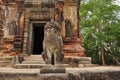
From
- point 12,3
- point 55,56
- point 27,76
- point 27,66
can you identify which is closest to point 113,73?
point 55,56

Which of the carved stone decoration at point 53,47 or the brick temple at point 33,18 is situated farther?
the brick temple at point 33,18

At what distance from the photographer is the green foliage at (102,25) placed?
26406 millimetres

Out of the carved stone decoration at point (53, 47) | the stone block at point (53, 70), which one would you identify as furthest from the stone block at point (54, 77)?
the carved stone decoration at point (53, 47)

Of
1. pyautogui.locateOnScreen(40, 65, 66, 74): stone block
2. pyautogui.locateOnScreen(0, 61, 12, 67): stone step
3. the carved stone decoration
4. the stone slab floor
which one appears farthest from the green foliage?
pyautogui.locateOnScreen(40, 65, 66, 74): stone block

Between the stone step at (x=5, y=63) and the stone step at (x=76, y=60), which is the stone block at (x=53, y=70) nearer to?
the stone step at (x=76, y=60)

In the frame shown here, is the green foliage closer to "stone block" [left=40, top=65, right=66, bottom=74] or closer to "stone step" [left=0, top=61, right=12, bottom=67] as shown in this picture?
"stone step" [left=0, top=61, right=12, bottom=67]

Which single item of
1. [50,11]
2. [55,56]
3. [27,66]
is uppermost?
[50,11]

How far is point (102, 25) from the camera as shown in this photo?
1085 inches

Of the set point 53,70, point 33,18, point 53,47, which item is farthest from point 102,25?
point 53,70

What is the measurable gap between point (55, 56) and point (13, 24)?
7.66 meters

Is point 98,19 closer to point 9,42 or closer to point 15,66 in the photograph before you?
point 9,42

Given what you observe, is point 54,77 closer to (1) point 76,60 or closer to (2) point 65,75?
(2) point 65,75

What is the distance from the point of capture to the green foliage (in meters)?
26.4

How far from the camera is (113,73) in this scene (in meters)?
7.12
